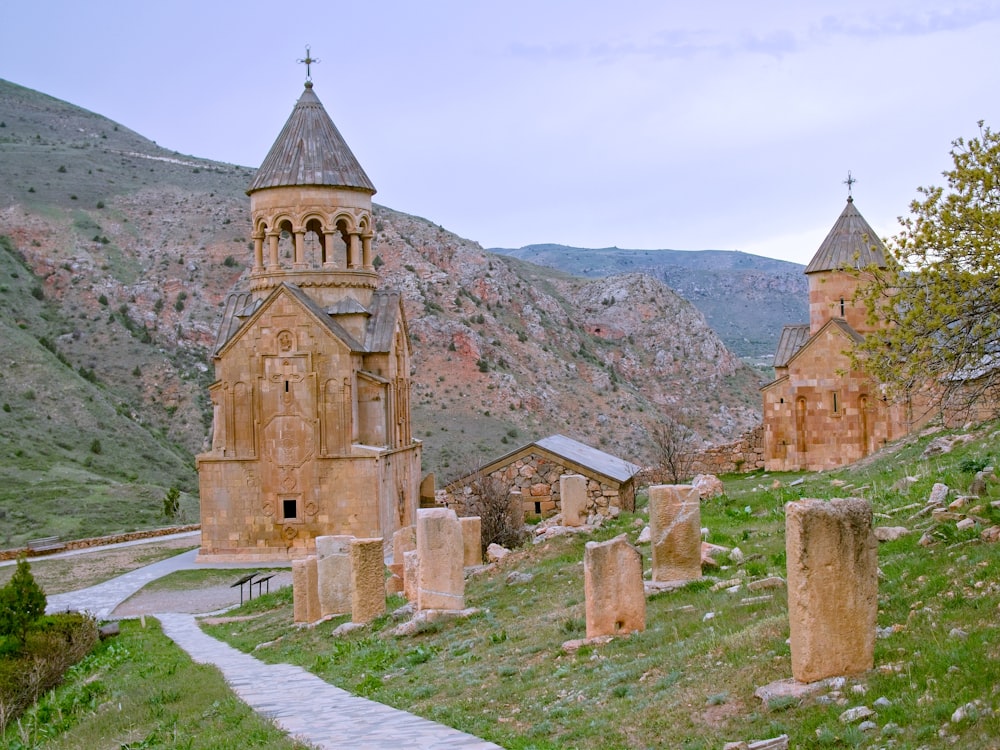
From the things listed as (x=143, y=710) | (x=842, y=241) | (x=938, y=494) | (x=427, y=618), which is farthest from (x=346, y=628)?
(x=842, y=241)

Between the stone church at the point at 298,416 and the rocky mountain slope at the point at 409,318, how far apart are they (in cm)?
1766

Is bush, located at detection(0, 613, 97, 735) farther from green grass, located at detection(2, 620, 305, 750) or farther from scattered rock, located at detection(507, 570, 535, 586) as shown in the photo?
scattered rock, located at detection(507, 570, 535, 586)

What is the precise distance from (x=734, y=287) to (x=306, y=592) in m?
110

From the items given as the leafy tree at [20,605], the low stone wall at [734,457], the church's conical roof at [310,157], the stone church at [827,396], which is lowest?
the leafy tree at [20,605]

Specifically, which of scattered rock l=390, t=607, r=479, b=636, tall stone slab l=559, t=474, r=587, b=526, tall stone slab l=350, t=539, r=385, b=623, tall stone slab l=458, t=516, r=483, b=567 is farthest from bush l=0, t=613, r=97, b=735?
tall stone slab l=559, t=474, r=587, b=526

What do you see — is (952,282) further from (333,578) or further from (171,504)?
(171,504)

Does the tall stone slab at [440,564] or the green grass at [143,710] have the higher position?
the tall stone slab at [440,564]

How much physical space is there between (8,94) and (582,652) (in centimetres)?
9174

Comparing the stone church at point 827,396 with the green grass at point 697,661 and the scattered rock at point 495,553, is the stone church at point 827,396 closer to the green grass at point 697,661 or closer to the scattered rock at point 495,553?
the scattered rock at point 495,553

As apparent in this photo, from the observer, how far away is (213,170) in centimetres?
7688

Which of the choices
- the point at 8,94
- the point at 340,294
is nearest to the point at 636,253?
the point at 8,94

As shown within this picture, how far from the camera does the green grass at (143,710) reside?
324 inches

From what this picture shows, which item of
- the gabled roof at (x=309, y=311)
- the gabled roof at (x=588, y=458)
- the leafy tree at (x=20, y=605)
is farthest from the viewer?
the gabled roof at (x=309, y=311)

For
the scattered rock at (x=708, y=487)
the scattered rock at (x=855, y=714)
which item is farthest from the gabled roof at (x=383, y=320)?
the scattered rock at (x=855, y=714)
